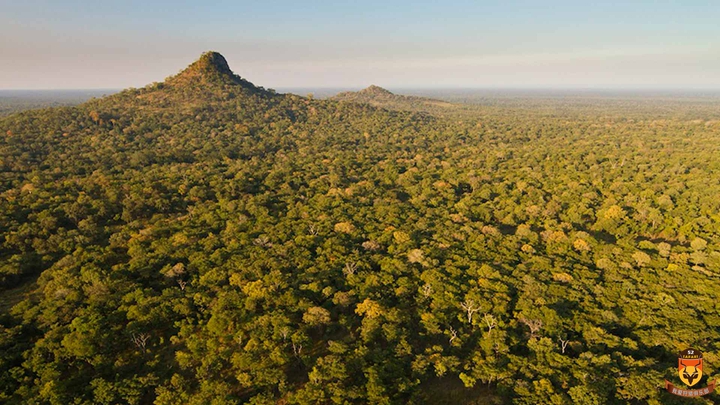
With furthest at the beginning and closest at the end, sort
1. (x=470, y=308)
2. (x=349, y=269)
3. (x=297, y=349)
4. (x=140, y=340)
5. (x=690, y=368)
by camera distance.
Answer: (x=349, y=269)
(x=470, y=308)
(x=140, y=340)
(x=297, y=349)
(x=690, y=368)

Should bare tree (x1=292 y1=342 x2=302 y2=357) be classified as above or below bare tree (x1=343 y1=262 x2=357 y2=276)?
below

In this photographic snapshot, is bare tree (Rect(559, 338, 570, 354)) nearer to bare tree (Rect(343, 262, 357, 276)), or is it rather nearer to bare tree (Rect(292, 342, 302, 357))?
bare tree (Rect(343, 262, 357, 276))

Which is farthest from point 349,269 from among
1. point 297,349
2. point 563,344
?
A: point 563,344

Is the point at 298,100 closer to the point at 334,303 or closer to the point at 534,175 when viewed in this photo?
the point at 534,175

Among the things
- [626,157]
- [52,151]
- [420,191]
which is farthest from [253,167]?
[626,157]

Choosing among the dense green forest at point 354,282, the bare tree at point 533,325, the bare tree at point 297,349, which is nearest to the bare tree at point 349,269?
the dense green forest at point 354,282

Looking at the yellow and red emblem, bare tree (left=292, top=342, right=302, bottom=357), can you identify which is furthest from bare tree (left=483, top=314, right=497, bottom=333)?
bare tree (left=292, top=342, right=302, bottom=357)

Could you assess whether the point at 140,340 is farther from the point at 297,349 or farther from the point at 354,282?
the point at 354,282
